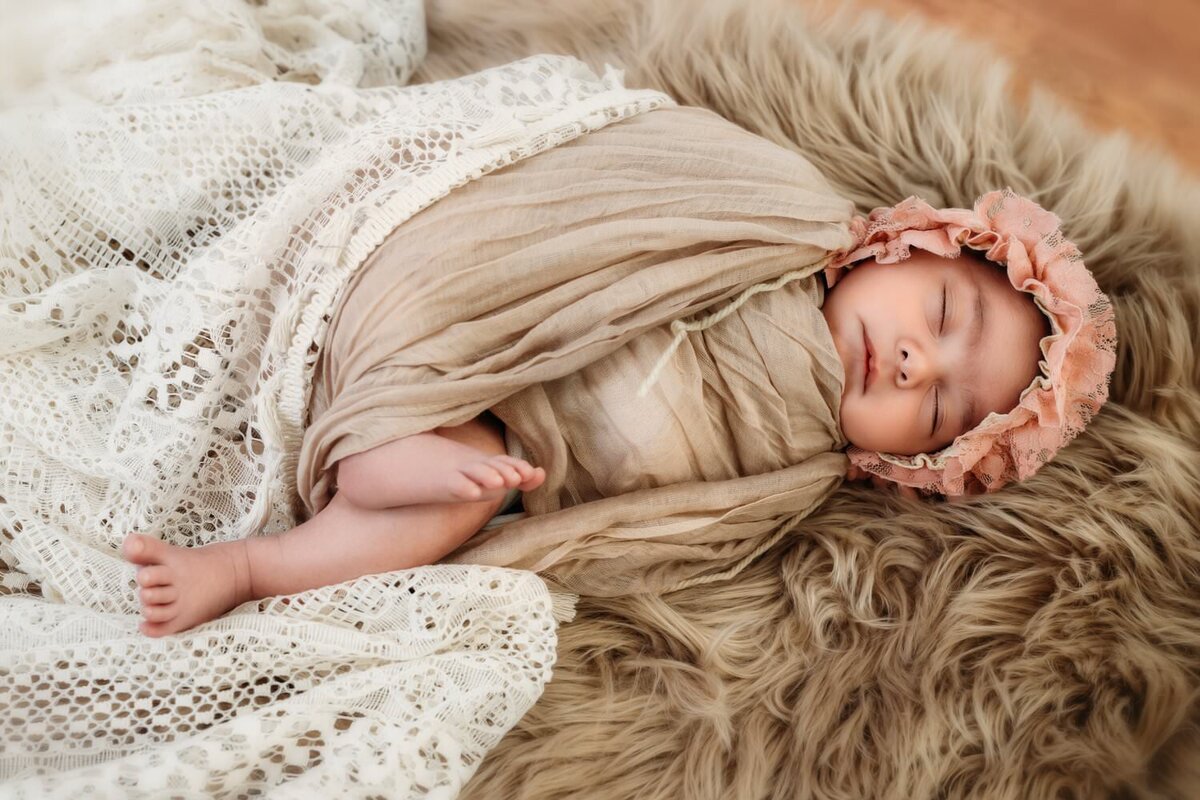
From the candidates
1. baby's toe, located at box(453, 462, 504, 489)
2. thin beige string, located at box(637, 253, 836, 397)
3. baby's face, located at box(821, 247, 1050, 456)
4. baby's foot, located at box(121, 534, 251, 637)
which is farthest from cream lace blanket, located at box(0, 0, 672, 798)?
baby's face, located at box(821, 247, 1050, 456)

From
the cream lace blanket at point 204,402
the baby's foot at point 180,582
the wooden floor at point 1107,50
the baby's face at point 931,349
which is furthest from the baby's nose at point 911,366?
the wooden floor at point 1107,50

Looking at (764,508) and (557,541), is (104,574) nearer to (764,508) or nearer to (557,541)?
(557,541)

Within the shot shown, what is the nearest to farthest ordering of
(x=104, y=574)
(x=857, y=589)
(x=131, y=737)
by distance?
(x=131, y=737) < (x=104, y=574) < (x=857, y=589)

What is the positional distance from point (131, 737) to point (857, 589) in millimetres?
777

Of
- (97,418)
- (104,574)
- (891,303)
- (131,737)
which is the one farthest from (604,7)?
(131,737)

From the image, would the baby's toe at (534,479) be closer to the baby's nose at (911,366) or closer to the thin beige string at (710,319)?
the thin beige string at (710,319)

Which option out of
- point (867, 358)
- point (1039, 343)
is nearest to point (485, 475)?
point (867, 358)

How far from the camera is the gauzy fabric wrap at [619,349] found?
3.02 feet

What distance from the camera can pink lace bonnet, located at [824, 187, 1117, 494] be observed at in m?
1.01

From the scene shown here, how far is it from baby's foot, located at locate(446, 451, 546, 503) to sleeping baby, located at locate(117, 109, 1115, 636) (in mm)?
40

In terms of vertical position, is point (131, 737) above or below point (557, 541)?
below

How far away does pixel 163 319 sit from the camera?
952 millimetres

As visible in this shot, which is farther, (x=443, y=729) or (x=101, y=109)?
(x=101, y=109)

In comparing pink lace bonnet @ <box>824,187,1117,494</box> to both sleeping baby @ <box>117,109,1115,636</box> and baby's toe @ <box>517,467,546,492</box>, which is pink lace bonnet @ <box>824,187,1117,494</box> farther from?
baby's toe @ <box>517,467,546,492</box>
